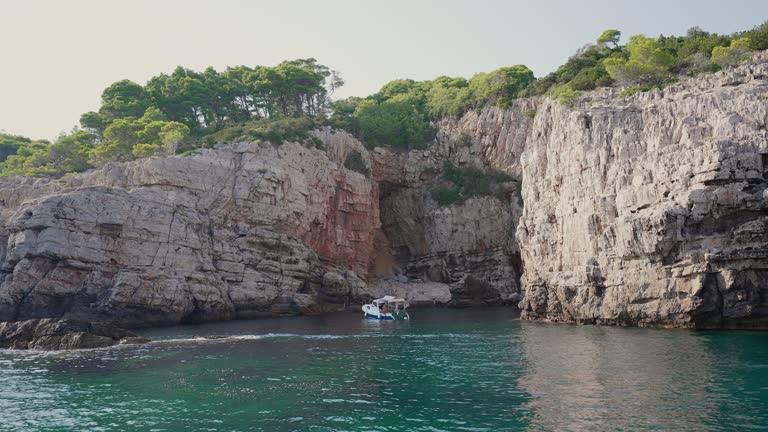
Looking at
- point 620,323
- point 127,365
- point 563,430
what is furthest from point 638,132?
point 127,365

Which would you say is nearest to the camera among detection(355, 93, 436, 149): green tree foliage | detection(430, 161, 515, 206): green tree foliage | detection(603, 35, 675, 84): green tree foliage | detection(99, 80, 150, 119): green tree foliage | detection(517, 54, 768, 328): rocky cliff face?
detection(517, 54, 768, 328): rocky cliff face

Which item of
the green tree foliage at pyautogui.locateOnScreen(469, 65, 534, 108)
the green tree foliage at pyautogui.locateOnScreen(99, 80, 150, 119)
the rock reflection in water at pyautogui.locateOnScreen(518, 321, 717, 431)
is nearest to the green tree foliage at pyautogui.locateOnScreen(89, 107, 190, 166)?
the green tree foliage at pyautogui.locateOnScreen(99, 80, 150, 119)

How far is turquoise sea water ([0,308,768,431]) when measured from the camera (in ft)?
65.0

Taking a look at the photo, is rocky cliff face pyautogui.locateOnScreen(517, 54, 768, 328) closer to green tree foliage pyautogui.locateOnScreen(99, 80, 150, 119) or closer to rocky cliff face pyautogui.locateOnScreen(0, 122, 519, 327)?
rocky cliff face pyautogui.locateOnScreen(0, 122, 519, 327)

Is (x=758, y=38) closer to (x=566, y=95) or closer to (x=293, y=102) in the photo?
(x=566, y=95)

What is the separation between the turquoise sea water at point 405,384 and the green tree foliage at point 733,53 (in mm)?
23816

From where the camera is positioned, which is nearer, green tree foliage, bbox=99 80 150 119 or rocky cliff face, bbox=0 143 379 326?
rocky cliff face, bbox=0 143 379 326

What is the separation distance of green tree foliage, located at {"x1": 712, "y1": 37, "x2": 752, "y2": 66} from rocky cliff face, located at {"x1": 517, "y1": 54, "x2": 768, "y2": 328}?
4.45 metres

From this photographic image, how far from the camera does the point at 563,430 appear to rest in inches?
715

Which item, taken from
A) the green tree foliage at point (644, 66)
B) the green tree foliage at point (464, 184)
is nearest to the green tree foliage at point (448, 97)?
the green tree foliage at point (464, 184)

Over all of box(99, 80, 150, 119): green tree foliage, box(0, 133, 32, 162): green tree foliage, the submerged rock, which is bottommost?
the submerged rock

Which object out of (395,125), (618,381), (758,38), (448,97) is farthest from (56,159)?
(758,38)

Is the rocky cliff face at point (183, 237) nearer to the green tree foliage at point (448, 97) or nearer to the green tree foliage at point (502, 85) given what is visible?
the green tree foliage at point (448, 97)

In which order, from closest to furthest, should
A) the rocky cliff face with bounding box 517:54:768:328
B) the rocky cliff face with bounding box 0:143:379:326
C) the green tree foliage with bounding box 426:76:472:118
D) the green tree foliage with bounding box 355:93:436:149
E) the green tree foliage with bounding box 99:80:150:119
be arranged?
the rocky cliff face with bounding box 517:54:768:328 < the rocky cliff face with bounding box 0:143:379:326 < the green tree foliage with bounding box 99:80:150:119 < the green tree foliage with bounding box 355:93:436:149 < the green tree foliage with bounding box 426:76:472:118
